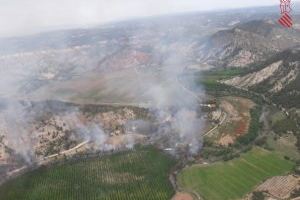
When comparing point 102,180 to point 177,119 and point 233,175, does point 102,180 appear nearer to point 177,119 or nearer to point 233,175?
point 233,175

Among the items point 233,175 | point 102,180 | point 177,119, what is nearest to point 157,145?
point 177,119

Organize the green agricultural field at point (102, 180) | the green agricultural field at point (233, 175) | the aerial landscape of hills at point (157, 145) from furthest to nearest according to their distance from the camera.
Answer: the aerial landscape of hills at point (157, 145)
the green agricultural field at point (233, 175)
the green agricultural field at point (102, 180)

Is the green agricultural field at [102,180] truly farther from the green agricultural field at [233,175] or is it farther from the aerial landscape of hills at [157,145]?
the green agricultural field at [233,175]

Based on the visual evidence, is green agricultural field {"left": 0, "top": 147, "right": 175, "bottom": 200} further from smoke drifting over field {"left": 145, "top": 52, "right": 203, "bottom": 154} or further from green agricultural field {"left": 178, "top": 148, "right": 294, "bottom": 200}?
smoke drifting over field {"left": 145, "top": 52, "right": 203, "bottom": 154}

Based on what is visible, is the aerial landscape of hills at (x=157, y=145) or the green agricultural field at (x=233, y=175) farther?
the aerial landscape of hills at (x=157, y=145)

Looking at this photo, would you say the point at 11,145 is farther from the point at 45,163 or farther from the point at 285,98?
the point at 285,98

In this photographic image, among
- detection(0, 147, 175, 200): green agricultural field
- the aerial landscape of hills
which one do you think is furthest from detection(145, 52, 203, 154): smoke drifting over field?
detection(0, 147, 175, 200): green agricultural field

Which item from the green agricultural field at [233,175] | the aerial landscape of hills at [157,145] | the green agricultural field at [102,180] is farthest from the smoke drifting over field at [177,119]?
the green agricultural field at [233,175]
